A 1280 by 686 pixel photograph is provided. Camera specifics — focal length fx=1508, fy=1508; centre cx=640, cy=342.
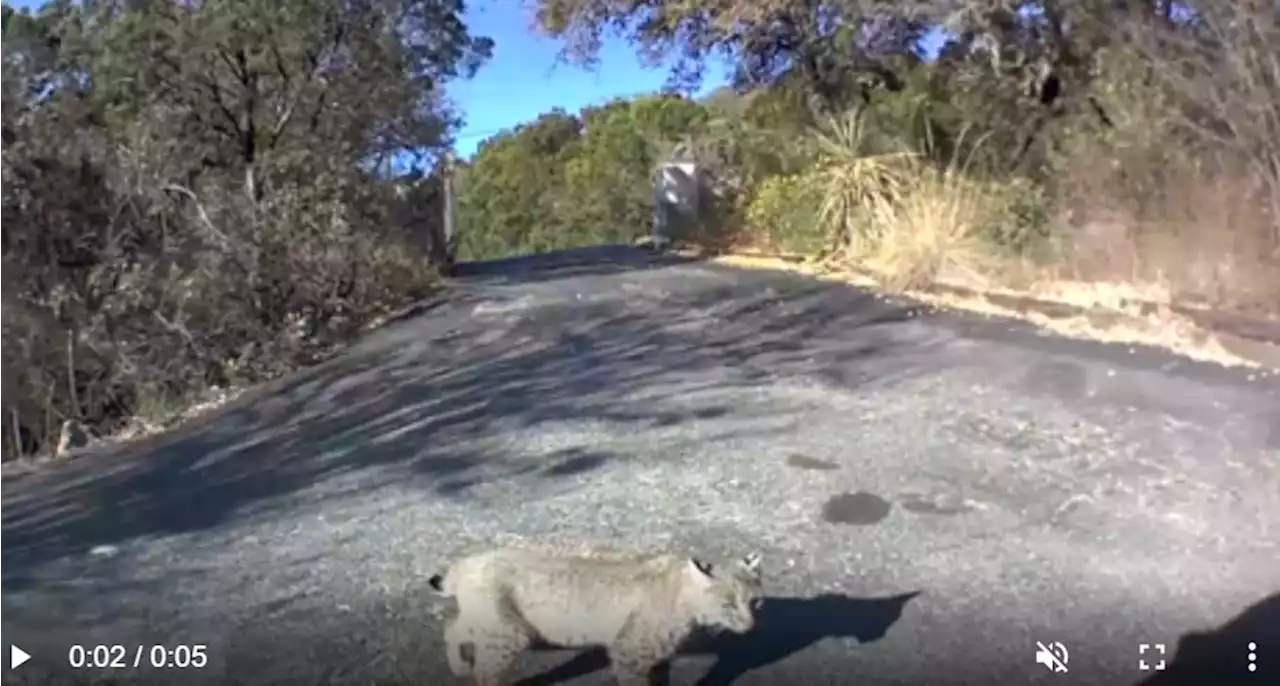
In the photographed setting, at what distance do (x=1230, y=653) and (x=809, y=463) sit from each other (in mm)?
2946

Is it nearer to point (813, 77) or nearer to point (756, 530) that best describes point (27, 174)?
point (756, 530)

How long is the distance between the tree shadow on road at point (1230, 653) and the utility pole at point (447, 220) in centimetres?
1888

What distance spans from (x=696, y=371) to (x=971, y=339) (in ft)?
7.36

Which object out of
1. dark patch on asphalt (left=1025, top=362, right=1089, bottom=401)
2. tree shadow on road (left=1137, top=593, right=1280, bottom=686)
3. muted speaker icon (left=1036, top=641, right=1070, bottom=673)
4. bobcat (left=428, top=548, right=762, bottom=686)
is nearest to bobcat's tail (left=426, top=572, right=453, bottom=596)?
bobcat (left=428, top=548, right=762, bottom=686)

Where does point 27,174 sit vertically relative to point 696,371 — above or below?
above

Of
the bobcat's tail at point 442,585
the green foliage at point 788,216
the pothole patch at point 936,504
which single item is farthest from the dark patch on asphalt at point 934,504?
the green foliage at point 788,216

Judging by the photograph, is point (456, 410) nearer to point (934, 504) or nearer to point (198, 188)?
point (934, 504)

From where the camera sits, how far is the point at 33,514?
775 cm

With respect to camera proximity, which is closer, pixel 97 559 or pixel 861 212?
pixel 97 559

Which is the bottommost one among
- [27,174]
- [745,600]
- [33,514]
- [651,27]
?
[33,514]

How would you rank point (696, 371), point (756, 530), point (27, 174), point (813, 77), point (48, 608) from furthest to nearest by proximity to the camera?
1. point (813, 77)
2. point (27, 174)
3. point (696, 371)
4. point (756, 530)
5. point (48, 608)

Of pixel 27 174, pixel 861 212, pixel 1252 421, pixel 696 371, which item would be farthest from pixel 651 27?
pixel 1252 421

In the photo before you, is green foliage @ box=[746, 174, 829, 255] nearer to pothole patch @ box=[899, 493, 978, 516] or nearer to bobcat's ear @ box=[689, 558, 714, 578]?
pothole patch @ box=[899, 493, 978, 516]

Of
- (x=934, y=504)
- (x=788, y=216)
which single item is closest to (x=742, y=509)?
(x=934, y=504)
